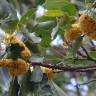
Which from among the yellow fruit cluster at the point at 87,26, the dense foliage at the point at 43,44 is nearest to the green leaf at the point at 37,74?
the dense foliage at the point at 43,44

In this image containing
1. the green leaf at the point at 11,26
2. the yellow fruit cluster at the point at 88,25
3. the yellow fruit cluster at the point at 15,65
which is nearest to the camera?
the yellow fruit cluster at the point at 88,25

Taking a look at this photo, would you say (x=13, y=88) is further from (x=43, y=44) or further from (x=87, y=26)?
(x=87, y=26)

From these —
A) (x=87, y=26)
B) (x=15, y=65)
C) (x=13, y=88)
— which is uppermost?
(x=87, y=26)

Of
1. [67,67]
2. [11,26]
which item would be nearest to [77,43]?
[67,67]

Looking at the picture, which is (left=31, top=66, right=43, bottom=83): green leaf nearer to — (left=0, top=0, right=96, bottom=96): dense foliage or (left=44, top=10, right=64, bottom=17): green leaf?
(left=0, top=0, right=96, bottom=96): dense foliage

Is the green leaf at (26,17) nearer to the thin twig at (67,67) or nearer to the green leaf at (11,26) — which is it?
the green leaf at (11,26)

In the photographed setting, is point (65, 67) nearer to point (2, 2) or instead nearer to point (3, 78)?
point (3, 78)

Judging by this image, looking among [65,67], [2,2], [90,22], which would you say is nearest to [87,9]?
[90,22]

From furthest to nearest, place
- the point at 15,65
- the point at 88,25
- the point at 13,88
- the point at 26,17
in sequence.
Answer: the point at 13,88 < the point at 26,17 < the point at 15,65 < the point at 88,25
